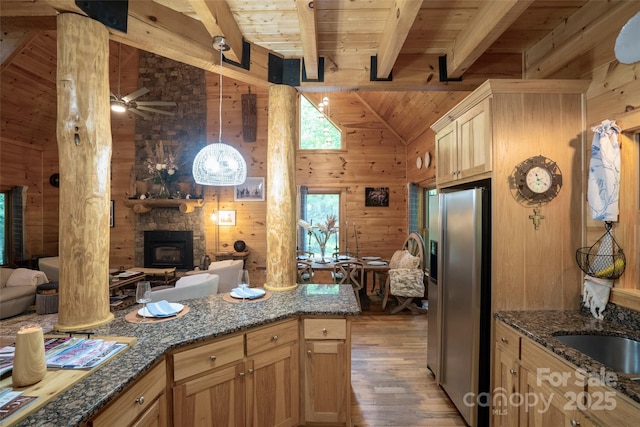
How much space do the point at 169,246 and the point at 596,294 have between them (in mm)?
6758

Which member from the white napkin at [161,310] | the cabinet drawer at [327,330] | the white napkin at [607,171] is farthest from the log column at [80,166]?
the white napkin at [607,171]

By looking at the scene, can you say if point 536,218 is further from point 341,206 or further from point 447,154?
point 341,206

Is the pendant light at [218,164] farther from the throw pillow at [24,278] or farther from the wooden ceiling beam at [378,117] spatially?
the wooden ceiling beam at [378,117]

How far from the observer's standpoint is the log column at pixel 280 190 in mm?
2648

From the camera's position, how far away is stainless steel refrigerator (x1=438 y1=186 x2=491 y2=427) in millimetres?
2098

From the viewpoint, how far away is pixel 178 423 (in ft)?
5.31

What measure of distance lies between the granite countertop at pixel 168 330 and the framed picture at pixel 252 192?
402 cm

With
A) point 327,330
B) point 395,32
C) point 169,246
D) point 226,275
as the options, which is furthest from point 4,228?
point 395,32

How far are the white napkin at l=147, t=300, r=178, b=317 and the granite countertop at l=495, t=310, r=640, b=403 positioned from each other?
2.16 meters

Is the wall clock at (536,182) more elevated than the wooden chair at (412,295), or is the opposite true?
the wall clock at (536,182)

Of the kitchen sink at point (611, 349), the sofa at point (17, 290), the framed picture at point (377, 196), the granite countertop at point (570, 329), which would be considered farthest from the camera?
the framed picture at point (377, 196)

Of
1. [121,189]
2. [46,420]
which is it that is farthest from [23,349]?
[121,189]

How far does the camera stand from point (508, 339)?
6.30ft

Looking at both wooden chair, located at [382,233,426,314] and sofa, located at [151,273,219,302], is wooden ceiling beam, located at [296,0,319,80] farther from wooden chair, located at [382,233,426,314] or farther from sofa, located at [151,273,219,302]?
wooden chair, located at [382,233,426,314]
